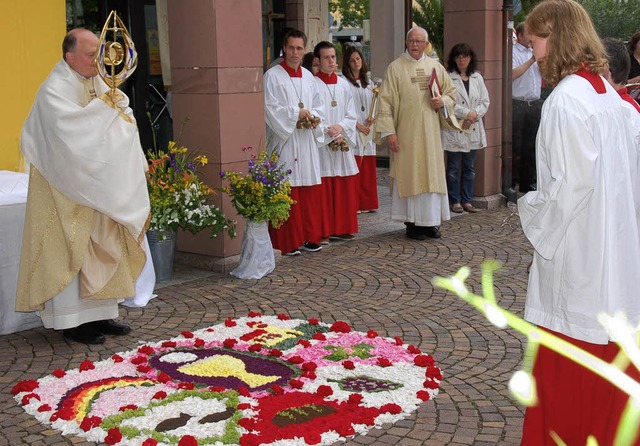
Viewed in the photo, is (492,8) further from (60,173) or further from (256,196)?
(60,173)

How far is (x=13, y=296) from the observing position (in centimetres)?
668

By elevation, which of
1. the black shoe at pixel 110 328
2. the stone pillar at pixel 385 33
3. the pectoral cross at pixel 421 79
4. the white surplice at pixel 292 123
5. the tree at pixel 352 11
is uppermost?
the tree at pixel 352 11

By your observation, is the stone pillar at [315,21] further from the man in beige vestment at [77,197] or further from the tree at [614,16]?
the man in beige vestment at [77,197]

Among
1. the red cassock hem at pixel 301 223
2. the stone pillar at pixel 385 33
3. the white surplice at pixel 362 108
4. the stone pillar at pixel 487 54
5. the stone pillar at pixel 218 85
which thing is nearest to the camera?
the stone pillar at pixel 218 85

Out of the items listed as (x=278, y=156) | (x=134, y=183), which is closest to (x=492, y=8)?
(x=278, y=156)

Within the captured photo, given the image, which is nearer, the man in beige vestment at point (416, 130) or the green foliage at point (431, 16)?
the man in beige vestment at point (416, 130)

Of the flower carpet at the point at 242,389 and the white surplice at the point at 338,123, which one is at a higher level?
the white surplice at the point at 338,123

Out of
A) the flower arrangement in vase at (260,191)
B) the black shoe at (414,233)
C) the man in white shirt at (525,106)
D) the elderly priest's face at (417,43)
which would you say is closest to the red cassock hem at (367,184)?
the black shoe at (414,233)

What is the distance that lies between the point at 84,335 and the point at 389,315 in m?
2.22

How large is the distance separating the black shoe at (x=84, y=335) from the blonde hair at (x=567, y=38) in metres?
3.78

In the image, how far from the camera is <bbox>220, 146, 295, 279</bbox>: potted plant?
8.12 metres

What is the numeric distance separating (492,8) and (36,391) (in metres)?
8.42

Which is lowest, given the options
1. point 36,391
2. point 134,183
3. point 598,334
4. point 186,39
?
point 36,391

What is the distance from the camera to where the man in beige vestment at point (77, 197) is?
6.11m
